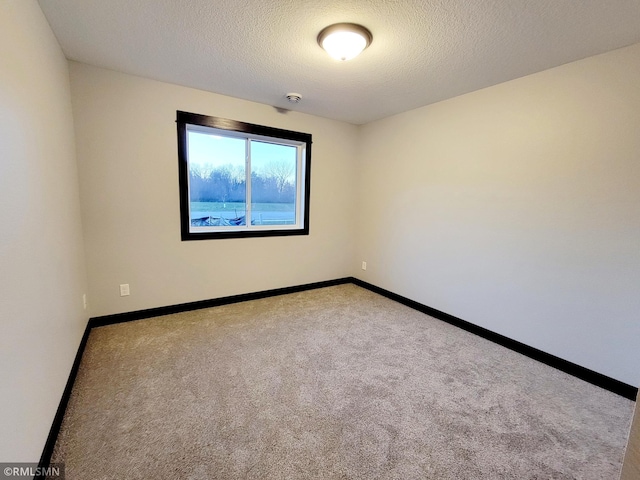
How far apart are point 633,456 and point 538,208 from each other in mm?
2349

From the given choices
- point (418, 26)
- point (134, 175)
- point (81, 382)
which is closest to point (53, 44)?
point (134, 175)

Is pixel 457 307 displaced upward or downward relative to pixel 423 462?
upward

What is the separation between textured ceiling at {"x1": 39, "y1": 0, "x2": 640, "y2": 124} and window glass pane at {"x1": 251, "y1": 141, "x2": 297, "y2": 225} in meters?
0.93

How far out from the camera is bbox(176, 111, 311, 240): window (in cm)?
306

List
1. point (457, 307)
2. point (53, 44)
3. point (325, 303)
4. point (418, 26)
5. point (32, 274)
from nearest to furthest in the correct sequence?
1. point (32, 274)
2. point (418, 26)
3. point (53, 44)
4. point (457, 307)
5. point (325, 303)

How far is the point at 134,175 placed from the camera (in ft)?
8.98

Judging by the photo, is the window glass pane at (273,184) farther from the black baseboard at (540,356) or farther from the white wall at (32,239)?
the black baseboard at (540,356)

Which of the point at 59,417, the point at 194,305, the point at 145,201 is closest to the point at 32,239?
the point at 59,417

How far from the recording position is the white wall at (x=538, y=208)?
1.95 meters

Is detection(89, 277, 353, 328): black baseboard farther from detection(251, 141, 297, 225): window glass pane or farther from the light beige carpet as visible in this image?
detection(251, 141, 297, 225): window glass pane

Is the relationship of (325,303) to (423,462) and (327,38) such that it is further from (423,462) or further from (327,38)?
(327,38)

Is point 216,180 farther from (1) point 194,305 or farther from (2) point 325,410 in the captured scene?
(2) point 325,410

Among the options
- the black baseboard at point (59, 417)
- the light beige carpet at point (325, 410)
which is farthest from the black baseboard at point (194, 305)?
the black baseboard at point (59, 417)

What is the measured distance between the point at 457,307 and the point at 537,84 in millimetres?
2185
